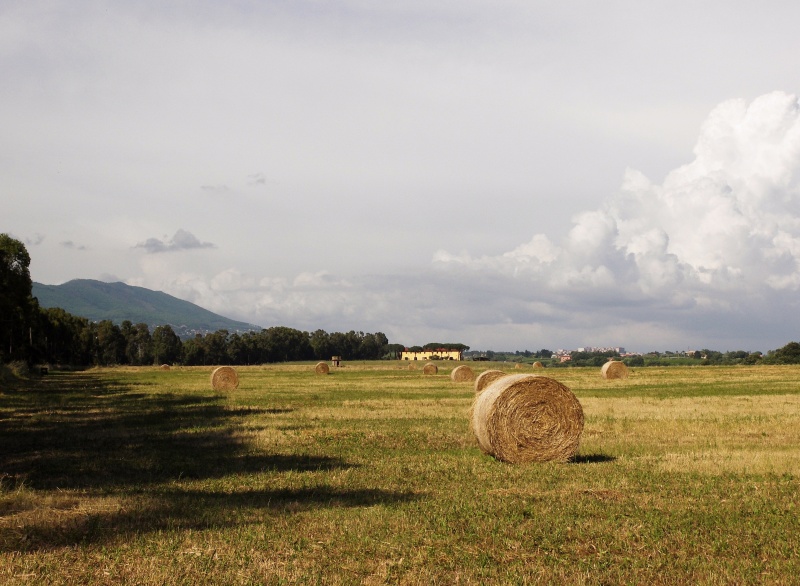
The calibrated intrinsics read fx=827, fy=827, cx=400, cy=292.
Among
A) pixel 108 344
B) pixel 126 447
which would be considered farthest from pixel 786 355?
pixel 108 344

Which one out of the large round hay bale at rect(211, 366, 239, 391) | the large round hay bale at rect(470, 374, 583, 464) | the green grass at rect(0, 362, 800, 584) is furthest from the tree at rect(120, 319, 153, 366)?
the large round hay bale at rect(470, 374, 583, 464)

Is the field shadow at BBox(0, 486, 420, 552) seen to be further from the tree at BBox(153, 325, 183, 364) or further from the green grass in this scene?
the tree at BBox(153, 325, 183, 364)

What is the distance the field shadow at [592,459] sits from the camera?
20.2m

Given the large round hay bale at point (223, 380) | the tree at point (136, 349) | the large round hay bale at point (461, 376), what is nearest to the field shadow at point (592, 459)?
the large round hay bale at point (223, 380)

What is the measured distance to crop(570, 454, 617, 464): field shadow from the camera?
20.2m

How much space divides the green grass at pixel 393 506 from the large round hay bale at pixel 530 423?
0.54 m

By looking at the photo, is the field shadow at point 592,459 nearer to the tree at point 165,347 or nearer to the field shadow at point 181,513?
the field shadow at point 181,513

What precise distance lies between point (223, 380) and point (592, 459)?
137ft

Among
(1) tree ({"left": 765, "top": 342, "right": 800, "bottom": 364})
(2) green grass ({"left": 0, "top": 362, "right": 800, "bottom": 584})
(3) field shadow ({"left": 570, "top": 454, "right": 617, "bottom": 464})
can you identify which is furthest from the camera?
(1) tree ({"left": 765, "top": 342, "right": 800, "bottom": 364})

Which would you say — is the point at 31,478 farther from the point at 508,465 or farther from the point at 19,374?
the point at 19,374

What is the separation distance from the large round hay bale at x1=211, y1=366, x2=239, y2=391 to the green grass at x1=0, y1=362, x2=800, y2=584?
30.2m

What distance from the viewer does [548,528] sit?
12.5 metres

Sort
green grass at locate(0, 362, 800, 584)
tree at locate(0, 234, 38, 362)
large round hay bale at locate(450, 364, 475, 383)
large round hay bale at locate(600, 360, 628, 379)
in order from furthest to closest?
tree at locate(0, 234, 38, 362)
large round hay bale at locate(600, 360, 628, 379)
large round hay bale at locate(450, 364, 475, 383)
green grass at locate(0, 362, 800, 584)

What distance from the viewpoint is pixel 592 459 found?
20844mm
